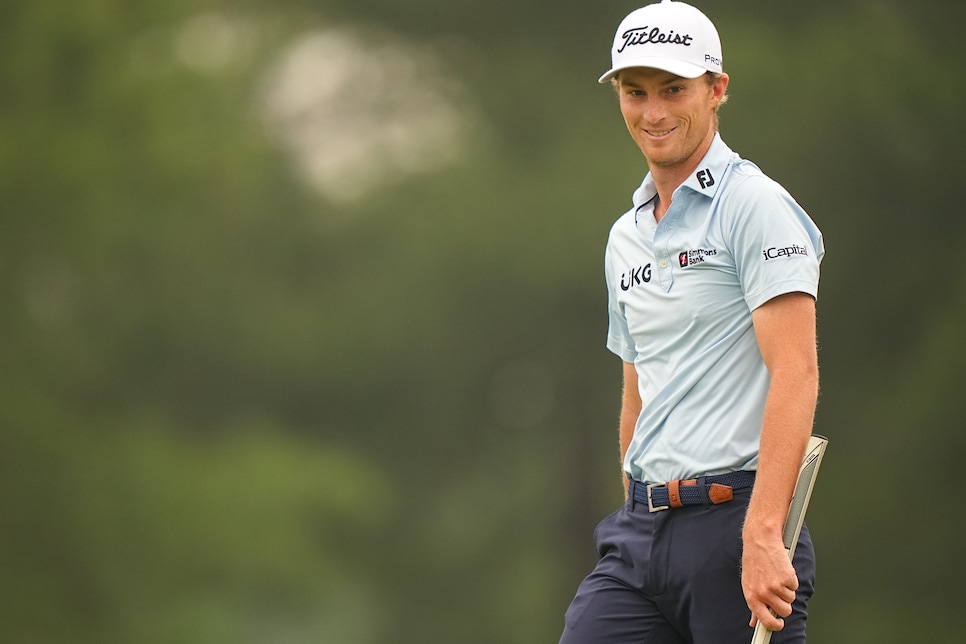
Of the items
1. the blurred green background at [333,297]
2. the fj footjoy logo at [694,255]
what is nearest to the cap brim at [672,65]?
the fj footjoy logo at [694,255]

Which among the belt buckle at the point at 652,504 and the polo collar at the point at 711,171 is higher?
the polo collar at the point at 711,171

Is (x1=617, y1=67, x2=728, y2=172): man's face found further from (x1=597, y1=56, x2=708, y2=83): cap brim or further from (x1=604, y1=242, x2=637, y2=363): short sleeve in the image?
(x1=604, y1=242, x2=637, y2=363): short sleeve

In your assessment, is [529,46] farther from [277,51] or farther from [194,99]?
[194,99]

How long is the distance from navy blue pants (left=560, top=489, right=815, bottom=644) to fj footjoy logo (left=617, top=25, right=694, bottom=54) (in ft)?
2.57

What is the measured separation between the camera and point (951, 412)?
638 cm

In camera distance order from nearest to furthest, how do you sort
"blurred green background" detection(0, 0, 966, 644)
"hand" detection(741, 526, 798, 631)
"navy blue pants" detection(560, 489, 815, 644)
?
"hand" detection(741, 526, 798, 631), "navy blue pants" detection(560, 489, 815, 644), "blurred green background" detection(0, 0, 966, 644)

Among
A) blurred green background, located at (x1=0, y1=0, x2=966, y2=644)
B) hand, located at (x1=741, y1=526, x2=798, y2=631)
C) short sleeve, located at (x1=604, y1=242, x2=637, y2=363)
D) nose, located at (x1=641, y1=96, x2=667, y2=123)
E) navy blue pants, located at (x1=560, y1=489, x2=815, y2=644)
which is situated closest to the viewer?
hand, located at (x1=741, y1=526, x2=798, y2=631)

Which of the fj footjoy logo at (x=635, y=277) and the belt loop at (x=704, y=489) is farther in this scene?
the fj footjoy logo at (x=635, y=277)

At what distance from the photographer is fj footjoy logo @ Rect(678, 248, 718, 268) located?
2.20 meters

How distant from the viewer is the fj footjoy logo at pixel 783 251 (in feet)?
6.89

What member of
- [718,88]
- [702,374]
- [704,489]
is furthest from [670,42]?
[704,489]

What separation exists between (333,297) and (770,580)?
5313 mm

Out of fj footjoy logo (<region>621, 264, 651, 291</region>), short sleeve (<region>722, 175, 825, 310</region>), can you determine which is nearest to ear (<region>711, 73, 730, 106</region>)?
short sleeve (<region>722, 175, 825, 310</region>)

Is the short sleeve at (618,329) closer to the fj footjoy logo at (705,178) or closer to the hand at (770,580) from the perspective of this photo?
the fj footjoy logo at (705,178)
